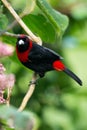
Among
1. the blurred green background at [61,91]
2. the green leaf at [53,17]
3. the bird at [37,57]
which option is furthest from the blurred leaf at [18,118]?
the blurred green background at [61,91]

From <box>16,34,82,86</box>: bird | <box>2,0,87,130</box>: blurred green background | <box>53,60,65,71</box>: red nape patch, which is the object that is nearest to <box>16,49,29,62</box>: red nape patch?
<box>16,34,82,86</box>: bird

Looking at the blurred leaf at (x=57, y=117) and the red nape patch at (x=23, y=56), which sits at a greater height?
the blurred leaf at (x=57, y=117)

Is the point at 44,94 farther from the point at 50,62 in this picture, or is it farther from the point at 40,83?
the point at 50,62

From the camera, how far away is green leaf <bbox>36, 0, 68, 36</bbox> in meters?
1.53

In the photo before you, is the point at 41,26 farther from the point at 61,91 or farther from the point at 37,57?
the point at 61,91

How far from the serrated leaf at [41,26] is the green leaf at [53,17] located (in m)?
0.15

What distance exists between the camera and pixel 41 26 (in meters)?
1.84

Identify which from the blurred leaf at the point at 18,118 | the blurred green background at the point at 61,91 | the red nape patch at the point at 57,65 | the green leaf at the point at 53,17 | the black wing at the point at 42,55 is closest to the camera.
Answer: the blurred leaf at the point at 18,118

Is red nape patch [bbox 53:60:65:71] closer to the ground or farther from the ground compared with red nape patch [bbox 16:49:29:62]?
closer to the ground

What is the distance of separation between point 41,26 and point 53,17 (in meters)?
0.26

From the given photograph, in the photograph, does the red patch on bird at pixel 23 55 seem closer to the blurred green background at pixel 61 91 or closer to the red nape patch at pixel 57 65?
the red nape patch at pixel 57 65

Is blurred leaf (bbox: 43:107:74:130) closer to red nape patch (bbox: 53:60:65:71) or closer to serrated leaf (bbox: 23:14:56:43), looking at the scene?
red nape patch (bbox: 53:60:65:71)

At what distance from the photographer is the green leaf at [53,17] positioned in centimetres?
153

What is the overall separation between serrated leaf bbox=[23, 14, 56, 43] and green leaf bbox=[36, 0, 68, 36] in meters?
0.15
